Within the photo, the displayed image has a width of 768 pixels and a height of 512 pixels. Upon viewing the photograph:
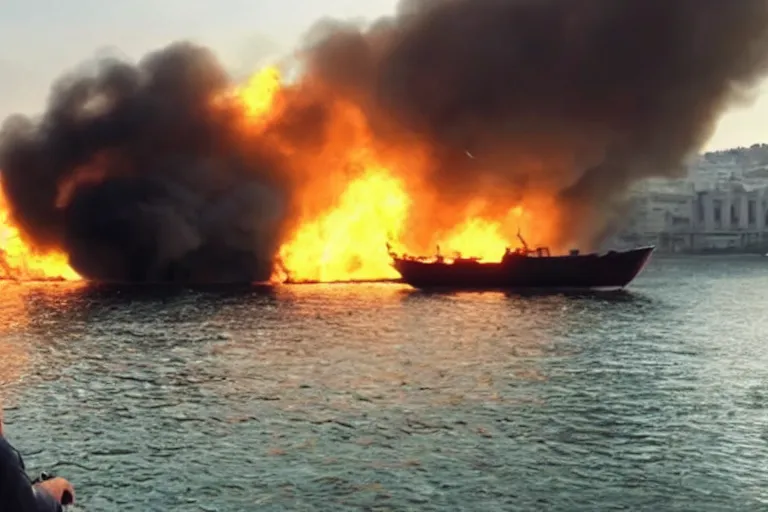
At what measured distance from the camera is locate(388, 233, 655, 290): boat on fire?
320 feet

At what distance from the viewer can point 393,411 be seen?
99.2 ft

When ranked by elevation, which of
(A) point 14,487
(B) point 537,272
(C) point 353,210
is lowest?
(A) point 14,487

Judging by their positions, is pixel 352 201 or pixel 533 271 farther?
pixel 352 201

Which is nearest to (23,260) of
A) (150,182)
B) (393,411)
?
(150,182)

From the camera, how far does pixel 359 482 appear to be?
21.2 m

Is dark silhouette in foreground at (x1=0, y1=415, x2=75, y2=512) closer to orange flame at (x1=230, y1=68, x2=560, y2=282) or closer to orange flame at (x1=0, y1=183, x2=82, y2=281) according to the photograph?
orange flame at (x1=230, y1=68, x2=560, y2=282)

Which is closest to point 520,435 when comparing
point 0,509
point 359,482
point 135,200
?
point 359,482

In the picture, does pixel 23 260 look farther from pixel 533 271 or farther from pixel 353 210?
pixel 533 271

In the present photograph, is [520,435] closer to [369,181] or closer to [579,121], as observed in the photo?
[579,121]

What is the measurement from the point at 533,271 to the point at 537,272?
49 cm

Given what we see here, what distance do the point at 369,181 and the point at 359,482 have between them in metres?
94.6

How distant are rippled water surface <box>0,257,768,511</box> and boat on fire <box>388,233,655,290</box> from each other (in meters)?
31.5

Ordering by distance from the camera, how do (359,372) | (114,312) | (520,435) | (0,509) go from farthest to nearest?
(114,312) → (359,372) → (520,435) → (0,509)

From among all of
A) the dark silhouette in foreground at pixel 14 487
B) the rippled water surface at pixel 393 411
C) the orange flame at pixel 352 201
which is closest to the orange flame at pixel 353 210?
the orange flame at pixel 352 201
